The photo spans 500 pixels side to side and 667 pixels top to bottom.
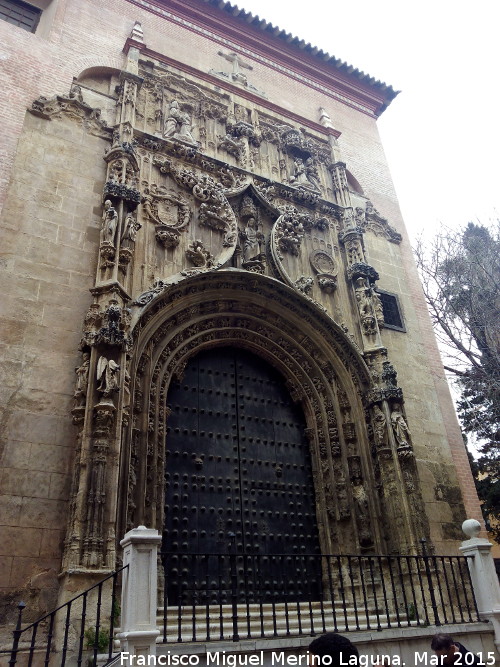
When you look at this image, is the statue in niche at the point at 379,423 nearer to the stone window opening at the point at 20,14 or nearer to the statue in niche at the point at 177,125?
the statue in niche at the point at 177,125

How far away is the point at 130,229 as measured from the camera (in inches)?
318

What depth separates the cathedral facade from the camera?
650cm

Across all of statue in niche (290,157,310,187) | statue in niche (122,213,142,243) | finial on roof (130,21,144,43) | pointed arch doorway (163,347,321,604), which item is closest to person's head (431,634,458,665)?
pointed arch doorway (163,347,321,604)

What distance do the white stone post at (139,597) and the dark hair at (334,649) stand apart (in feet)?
7.03

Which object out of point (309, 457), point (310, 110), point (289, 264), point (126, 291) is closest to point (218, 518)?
point (309, 457)

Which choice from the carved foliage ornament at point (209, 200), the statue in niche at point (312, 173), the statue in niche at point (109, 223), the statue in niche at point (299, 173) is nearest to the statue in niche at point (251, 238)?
the carved foliage ornament at point (209, 200)

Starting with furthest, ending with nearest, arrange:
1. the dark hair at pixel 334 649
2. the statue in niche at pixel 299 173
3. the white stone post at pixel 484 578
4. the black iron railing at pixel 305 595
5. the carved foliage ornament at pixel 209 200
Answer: the statue in niche at pixel 299 173 < the carved foliage ornament at pixel 209 200 < the white stone post at pixel 484 578 < the black iron railing at pixel 305 595 < the dark hair at pixel 334 649

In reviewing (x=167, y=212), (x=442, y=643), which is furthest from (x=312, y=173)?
(x=442, y=643)

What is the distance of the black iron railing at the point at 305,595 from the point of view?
5.77 m

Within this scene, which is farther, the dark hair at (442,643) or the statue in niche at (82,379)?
the statue in niche at (82,379)

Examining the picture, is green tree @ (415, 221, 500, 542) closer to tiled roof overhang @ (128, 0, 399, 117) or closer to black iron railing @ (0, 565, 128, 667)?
tiled roof overhang @ (128, 0, 399, 117)

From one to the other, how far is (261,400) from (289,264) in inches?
104

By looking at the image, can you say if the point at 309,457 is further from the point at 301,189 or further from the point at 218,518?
Result: the point at 301,189

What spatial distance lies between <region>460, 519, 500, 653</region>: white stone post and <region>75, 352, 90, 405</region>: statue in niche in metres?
4.99
